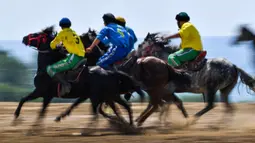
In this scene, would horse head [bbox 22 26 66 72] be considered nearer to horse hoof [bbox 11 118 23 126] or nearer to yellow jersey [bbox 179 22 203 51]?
horse hoof [bbox 11 118 23 126]

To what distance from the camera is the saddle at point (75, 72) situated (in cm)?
1619

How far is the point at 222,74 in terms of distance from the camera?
17.8 meters

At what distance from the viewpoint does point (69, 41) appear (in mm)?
16062

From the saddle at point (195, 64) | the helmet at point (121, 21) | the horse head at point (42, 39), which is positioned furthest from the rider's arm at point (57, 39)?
the saddle at point (195, 64)

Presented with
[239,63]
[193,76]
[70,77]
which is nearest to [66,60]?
[70,77]

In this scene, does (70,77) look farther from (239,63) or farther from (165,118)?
(239,63)

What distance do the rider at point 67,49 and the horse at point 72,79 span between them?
Result: 0.11 metres

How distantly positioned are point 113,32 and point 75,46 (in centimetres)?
76

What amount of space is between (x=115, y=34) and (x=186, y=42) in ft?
6.46

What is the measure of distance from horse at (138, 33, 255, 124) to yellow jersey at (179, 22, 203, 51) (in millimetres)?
282

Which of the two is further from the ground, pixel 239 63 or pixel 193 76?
pixel 193 76

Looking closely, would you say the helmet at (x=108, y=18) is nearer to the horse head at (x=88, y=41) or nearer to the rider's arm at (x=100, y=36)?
the rider's arm at (x=100, y=36)

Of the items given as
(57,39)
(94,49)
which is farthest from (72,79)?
(94,49)

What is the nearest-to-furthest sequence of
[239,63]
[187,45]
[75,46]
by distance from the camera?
[75,46] → [187,45] → [239,63]
